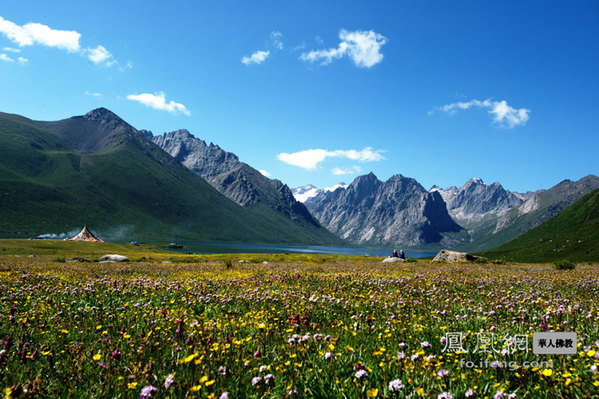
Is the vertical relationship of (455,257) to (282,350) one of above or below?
below

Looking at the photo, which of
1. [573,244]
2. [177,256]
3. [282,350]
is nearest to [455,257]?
[177,256]

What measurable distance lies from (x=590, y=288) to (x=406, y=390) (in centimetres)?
Answer: 1462

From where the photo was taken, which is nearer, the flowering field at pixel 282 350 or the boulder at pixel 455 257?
the flowering field at pixel 282 350

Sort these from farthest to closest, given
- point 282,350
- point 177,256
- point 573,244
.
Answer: point 573,244 → point 177,256 → point 282,350

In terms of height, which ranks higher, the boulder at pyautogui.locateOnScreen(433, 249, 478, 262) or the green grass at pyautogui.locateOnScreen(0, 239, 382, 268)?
the boulder at pyautogui.locateOnScreen(433, 249, 478, 262)

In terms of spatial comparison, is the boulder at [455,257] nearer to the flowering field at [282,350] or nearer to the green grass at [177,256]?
the green grass at [177,256]

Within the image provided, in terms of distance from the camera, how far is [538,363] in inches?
195

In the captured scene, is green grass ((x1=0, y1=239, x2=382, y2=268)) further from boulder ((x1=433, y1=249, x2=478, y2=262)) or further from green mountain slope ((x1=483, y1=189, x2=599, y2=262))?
green mountain slope ((x1=483, y1=189, x2=599, y2=262))

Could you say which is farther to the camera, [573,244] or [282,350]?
[573,244]

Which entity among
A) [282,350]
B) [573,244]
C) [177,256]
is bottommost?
[177,256]

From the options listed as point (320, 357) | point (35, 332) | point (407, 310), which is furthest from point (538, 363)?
point (35, 332)

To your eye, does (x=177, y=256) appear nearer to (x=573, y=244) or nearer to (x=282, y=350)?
(x=282, y=350)

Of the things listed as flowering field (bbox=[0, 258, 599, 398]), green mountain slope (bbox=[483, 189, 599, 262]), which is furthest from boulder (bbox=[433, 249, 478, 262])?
green mountain slope (bbox=[483, 189, 599, 262])

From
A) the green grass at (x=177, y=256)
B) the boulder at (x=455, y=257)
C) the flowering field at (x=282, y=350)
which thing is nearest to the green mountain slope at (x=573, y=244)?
the boulder at (x=455, y=257)
